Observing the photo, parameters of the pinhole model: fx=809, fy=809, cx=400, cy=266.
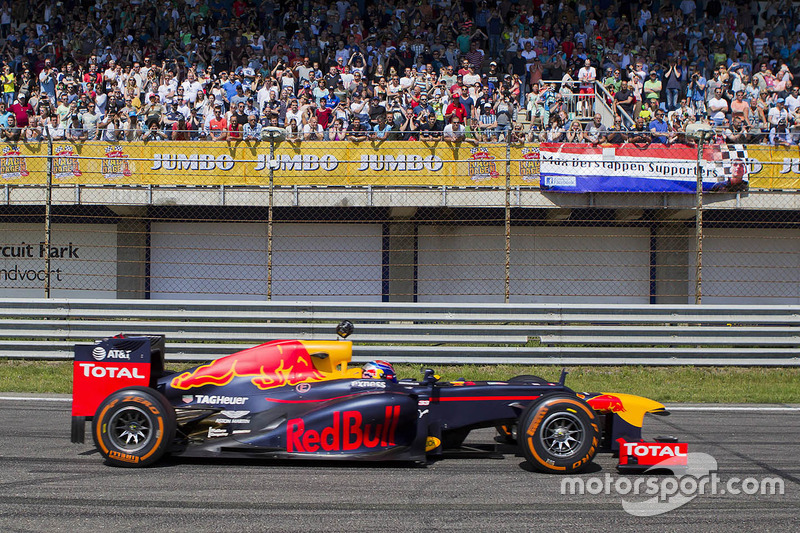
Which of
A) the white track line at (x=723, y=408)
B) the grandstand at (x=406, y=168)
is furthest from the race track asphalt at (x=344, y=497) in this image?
the grandstand at (x=406, y=168)

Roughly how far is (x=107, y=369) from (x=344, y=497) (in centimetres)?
235

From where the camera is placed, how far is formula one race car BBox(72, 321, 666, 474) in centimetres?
575

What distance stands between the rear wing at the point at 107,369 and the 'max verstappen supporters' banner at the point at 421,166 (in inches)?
290

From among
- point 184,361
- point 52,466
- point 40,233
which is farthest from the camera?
point 40,233

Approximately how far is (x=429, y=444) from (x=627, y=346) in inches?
203

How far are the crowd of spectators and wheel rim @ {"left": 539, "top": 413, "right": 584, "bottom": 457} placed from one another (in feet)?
27.6

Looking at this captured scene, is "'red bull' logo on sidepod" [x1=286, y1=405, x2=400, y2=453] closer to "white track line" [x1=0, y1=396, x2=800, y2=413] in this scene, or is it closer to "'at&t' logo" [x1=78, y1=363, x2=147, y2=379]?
"'at&t' logo" [x1=78, y1=363, x2=147, y2=379]

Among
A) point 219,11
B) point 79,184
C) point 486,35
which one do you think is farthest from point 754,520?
point 219,11

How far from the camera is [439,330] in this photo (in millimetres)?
10055

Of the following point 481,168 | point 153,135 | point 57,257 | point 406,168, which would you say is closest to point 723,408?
point 481,168

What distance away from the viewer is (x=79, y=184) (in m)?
14.1

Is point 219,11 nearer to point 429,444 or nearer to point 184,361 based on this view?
point 184,361

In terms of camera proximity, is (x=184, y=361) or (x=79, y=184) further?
(x=79, y=184)

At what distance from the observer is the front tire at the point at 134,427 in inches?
227
